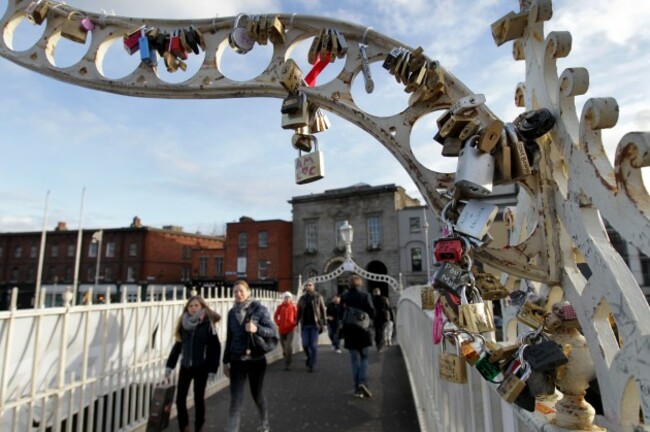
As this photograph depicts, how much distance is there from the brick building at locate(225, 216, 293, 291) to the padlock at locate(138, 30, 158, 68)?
1388 inches

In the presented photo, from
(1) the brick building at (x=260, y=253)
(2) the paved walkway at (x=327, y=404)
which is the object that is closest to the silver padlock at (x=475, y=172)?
(2) the paved walkway at (x=327, y=404)

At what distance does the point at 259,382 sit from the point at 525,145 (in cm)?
439

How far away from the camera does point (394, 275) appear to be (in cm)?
3350

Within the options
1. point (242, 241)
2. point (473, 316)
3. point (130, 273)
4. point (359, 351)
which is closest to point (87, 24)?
point (473, 316)

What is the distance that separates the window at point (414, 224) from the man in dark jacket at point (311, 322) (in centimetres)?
2483

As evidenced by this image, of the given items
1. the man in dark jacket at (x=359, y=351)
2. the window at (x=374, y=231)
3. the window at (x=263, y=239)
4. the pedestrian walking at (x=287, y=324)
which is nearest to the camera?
the man in dark jacket at (x=359, y=351)

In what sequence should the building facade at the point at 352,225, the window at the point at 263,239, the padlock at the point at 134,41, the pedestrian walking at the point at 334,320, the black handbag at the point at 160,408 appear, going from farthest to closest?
the window at the point at 263,239 < the building facade at the point at 352,225 < the pedestrian walking at the point at 334,320 < the black handbag at the point at 160,408 < the padlock at the point at 134,41

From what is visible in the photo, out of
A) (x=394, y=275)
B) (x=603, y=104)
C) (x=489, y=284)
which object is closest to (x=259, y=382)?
(x=489, y=284)

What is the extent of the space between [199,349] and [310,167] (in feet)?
11.9

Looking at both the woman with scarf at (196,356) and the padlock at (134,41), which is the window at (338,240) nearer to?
the woman with scarf at (196,356)

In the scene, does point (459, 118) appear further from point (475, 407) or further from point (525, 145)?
→ point (475, 407)

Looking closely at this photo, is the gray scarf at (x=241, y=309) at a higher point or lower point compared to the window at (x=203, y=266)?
lower

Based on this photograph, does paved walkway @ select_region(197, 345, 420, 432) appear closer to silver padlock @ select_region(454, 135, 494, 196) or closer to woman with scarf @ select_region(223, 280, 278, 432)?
woman with scarf @ select_region(223, 280, 278, 432)

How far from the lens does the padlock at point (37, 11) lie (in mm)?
2281
